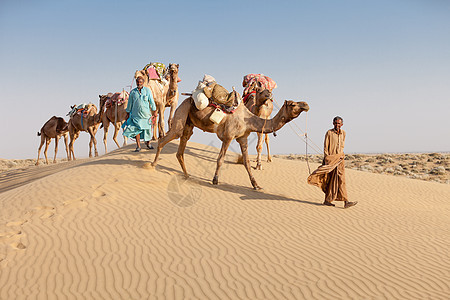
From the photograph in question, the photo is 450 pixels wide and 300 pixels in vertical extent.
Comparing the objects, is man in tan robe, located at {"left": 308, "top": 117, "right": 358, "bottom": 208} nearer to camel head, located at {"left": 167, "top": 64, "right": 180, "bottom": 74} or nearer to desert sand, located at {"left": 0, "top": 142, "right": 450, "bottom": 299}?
desert sand, located at {"left": 0, "top": 142, "right": 450, "bottom": 299}

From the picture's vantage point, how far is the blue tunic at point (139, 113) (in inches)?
456

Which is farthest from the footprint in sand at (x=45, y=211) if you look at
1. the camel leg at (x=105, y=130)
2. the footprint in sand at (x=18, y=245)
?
the camel leg at (x=105, y=130)

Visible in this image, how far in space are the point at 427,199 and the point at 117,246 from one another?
34.7 feet

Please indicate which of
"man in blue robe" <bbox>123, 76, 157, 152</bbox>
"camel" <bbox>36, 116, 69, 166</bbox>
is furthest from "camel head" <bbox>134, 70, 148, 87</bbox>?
"camel" <bbox>36, 116, 69, 166</bbox>

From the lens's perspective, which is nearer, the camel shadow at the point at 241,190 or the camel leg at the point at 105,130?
the camel shadow at the point at 241,190

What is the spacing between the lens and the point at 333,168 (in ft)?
28.9

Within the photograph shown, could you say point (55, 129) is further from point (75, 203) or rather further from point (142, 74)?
point (75, 203)

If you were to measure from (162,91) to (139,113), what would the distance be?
1.94m

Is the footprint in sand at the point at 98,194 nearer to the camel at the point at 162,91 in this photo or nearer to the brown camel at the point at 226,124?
the brown camel at the point at 226,124

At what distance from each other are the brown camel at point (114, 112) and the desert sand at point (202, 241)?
612 centimetres

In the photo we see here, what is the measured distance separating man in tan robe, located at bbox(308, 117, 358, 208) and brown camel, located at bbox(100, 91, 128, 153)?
991cm

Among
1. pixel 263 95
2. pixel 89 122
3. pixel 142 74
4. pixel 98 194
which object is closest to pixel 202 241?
pixel 98 194

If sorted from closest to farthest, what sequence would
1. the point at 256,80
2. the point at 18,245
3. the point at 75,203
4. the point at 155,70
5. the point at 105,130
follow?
the point at 18,245, the point at 75,203, the point at 256,80, the point at 155,70, the point at 105,130

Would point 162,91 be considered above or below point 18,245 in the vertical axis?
above
